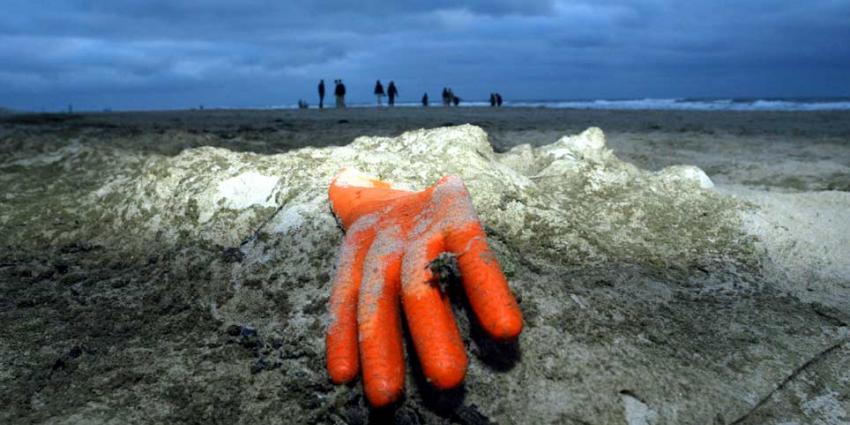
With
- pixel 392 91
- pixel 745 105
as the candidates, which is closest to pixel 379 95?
pixel 392 91

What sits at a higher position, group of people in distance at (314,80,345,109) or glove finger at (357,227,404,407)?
group of people in distance at (314,80,345,109)

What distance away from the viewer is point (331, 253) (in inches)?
108

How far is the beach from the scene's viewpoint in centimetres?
206

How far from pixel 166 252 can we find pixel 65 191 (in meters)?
1.76

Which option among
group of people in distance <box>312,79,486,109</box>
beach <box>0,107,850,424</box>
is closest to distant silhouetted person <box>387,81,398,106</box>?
group of people in distance <box>312,79,486,109</box>

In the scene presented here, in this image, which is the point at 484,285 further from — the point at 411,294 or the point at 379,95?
the point at 379,95

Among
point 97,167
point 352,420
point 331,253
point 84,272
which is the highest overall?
Result: point 97,167

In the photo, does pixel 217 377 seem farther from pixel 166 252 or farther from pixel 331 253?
pixel 166 252

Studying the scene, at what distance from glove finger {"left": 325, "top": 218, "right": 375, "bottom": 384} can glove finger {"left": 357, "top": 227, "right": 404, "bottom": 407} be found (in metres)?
0.07

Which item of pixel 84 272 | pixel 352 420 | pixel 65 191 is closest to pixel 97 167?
pixel 65 191

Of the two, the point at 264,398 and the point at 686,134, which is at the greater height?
the point at 686,134

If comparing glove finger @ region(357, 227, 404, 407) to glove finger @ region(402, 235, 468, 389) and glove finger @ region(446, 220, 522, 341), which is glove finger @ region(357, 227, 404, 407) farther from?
glove finger @ region(446, 220, 522, 341)

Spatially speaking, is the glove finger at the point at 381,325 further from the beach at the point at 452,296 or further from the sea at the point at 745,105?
the sea at the point at 745,105

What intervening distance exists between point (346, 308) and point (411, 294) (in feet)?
0.98
